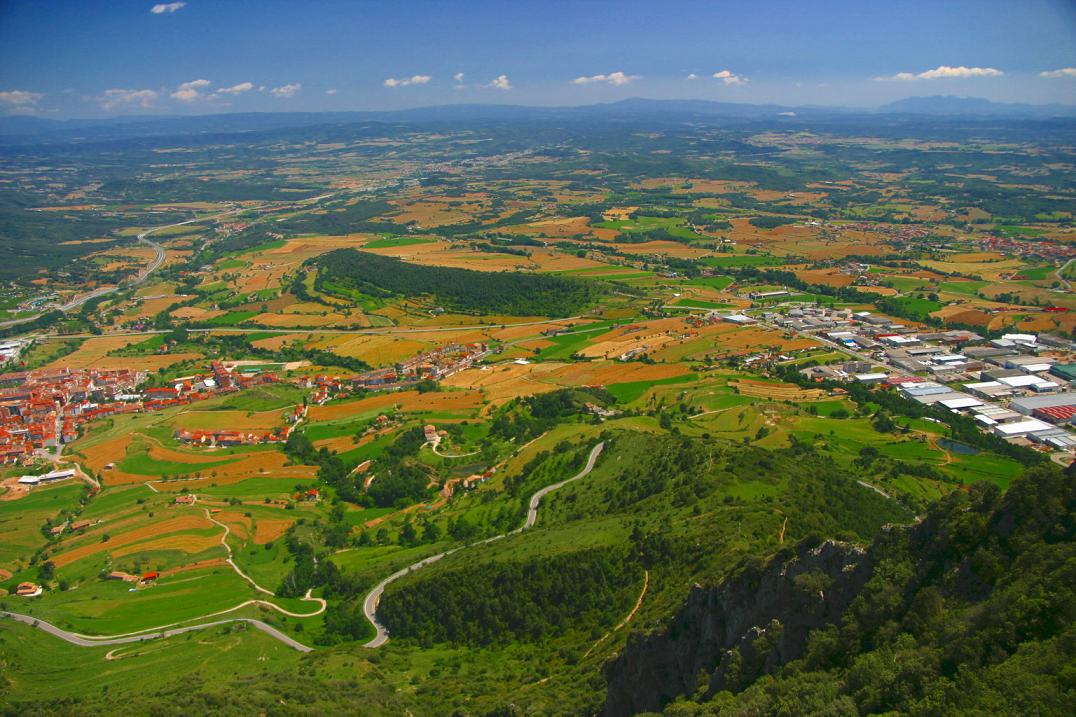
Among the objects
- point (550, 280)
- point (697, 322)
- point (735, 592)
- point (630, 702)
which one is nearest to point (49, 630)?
point (630, 702)

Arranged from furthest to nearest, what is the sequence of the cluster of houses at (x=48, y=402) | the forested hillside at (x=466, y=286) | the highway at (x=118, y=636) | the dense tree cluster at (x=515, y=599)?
1. the forested hillside at (x=466, y=286)
2. the cluster of houses at (x=48, y=402)
3. the highway at (x=118, y=636)
4. the dense tree cluster at (x=515, y=599)

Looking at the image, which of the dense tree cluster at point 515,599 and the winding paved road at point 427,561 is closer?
the dense tree cluster at point 515,599

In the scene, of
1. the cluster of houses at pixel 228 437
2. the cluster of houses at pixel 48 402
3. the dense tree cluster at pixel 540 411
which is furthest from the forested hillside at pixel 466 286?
the cluster of houses at pixel 228 437

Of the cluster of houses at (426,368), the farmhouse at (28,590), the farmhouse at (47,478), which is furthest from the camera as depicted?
the cluster of houses at (426,368)

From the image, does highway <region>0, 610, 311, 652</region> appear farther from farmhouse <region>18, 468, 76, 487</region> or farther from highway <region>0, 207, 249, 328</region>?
highway <region>0, 207, 249, 328</region>

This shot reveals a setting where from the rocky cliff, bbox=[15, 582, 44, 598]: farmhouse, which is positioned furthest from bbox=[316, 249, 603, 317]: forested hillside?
the rocky cliff

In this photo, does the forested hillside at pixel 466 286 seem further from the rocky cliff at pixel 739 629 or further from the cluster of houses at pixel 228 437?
the rocky cliff at pixel 739 629
